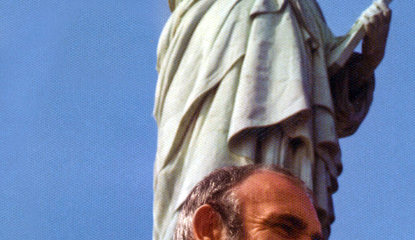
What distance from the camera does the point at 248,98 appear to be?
23.8 ft

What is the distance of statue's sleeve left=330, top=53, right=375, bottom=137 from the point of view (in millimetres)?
8375

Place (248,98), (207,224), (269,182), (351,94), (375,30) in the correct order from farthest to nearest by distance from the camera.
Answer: (351,94), (375,30), (248,98), (269,182), (207,224)

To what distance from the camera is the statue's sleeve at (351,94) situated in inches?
330

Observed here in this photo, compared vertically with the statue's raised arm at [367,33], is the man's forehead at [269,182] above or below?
above

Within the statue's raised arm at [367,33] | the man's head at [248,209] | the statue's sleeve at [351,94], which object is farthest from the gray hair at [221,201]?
the statue's sleeve at [351,94]

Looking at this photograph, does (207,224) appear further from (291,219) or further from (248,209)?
(291,219)

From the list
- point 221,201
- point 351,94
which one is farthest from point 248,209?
point 351,94

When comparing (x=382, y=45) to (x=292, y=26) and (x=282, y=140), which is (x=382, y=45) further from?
(x=282, y=140)

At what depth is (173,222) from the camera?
6957 mm

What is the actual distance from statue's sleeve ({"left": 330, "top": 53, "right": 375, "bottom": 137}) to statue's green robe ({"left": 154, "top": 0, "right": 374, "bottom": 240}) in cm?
1

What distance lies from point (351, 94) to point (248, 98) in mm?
1619

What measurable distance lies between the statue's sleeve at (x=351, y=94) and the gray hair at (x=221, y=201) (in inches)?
186

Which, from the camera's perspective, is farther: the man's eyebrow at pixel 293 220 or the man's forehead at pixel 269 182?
the man's forehead at pixel 269 182

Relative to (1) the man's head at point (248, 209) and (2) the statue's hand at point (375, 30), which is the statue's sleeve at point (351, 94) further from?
(1) the man's head at point (248, 209)
